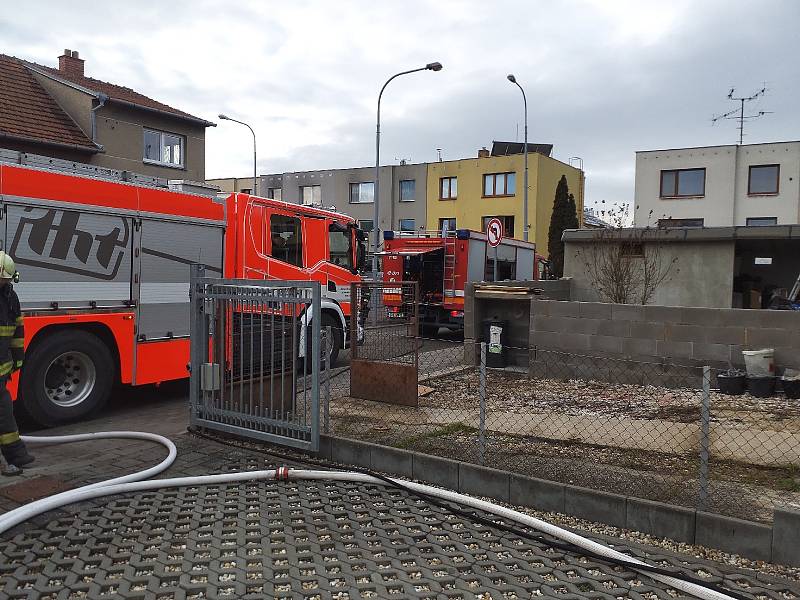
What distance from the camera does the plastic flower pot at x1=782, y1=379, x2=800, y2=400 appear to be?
830cm

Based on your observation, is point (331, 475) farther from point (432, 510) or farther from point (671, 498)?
point (671, 498)

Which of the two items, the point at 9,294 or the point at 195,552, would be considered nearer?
the point at 195,552

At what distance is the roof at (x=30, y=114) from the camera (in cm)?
1970

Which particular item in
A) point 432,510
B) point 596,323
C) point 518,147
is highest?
point 518,147

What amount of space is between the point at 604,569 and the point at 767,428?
4009mm

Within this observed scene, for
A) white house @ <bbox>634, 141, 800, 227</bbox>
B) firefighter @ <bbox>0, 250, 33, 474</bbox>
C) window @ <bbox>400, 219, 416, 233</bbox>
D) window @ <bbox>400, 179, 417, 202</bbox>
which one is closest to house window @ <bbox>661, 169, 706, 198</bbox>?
white house @ <bbox>634, 141, 800, 227</bbox>

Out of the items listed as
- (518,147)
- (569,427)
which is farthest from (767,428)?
(518,147)

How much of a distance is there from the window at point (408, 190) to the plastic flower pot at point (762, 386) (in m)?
33.6

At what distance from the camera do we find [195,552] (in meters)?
3.89

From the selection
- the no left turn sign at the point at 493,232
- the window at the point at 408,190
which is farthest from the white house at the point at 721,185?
the no left turn sign at the point at 493,232

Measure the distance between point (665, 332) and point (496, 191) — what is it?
29284mm

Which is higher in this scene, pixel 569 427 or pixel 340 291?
pixel 340 291

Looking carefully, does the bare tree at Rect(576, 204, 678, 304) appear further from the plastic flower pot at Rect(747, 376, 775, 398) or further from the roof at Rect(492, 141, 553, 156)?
the roof at Rect(492, 141, 553, 156)

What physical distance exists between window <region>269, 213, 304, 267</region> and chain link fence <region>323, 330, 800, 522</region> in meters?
2.13
